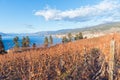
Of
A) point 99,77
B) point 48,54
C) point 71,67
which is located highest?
point 48,54

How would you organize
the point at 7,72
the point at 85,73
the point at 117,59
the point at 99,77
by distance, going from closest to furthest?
the point at 7,72
the point at 85,73
the point at 99,77
the point at 117,59

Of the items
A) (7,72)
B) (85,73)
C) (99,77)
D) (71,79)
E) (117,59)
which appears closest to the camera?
(7,72)

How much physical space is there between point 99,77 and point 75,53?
6.70 ft

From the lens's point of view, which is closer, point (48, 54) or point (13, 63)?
point (13, 63)

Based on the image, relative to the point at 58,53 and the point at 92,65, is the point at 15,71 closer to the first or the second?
the point at 58,53

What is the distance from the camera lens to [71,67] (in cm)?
1301

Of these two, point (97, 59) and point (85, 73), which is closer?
point (85, 73)

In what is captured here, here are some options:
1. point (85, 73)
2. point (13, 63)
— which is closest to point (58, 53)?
point (85, 73)

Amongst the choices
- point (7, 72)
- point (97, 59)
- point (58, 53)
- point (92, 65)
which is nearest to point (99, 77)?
point (92, 65)

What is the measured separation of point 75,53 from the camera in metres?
14.2

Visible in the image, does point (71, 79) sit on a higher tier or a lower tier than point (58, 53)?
lower

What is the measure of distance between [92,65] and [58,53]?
106 inches

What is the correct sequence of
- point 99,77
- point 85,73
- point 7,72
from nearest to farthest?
1. point 7,72
2. point 85,73
3. point 99,77

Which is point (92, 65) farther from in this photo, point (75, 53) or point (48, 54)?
point (48, 54)
